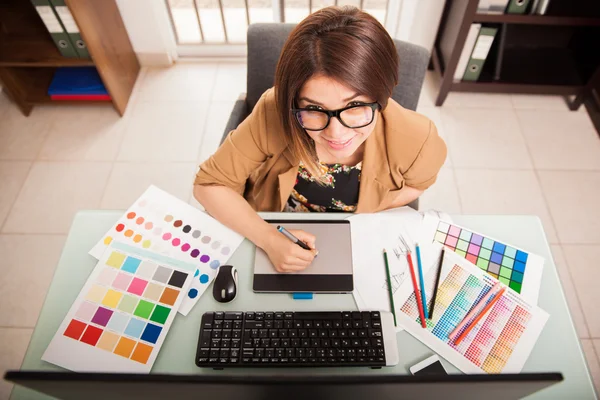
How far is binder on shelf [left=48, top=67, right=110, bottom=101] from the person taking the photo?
7.54ft

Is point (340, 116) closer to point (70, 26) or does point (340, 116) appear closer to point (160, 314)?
point (160, 314)

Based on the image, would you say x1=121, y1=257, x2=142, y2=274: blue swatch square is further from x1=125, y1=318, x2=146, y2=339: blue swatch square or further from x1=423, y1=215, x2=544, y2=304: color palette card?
x1=423, y1=215, x2=544, y2=304: color palette card

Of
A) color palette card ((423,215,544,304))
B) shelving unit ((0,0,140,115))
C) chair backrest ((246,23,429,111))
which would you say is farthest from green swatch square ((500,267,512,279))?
shelving unit ((0,0,140,115))

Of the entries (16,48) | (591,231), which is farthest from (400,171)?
(16,48)

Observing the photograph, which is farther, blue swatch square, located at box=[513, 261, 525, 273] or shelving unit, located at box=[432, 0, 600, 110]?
shelving unit, located at box=[432, 0, 600, 110]

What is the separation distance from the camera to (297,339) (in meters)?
0.87

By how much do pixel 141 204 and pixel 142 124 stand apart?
4.68 ft

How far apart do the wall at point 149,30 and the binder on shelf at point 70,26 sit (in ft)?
1.26

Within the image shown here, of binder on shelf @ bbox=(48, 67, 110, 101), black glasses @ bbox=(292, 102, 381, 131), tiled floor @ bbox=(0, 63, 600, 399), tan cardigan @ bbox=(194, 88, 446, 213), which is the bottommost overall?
tiled floor @ bbox=(0, 63, 600, 399)

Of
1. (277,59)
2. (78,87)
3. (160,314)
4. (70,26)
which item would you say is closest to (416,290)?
(160,314)

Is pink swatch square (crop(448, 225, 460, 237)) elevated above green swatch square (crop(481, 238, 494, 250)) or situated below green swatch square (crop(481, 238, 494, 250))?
above

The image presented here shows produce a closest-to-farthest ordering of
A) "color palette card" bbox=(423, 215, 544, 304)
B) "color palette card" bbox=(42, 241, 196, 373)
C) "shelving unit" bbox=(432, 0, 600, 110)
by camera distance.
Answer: "color palette card" bbox=(42, 241, 196, 373)
"color palette card" bbox=(423, 215, 544, 304)
"shelving unit" bbox=(432, 0, 600, 110)

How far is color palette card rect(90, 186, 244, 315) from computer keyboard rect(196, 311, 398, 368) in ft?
0.50

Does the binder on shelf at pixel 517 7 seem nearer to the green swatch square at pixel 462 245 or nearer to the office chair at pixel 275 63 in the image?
the office chair at pixel 275 63
